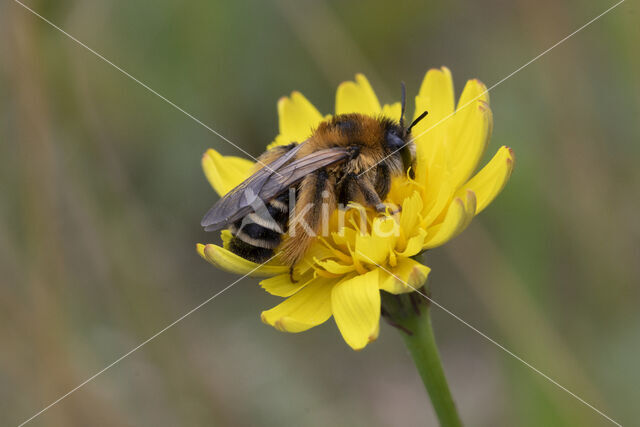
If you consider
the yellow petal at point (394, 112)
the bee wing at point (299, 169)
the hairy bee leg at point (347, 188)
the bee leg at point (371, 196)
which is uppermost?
the yellow petal at point (394, 112)

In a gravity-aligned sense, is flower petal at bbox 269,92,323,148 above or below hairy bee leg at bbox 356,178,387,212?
above

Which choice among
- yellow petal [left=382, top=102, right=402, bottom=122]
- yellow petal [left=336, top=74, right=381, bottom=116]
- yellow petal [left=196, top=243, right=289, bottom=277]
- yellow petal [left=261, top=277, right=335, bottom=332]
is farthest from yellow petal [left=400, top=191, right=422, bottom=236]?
yellow petal [left=336, top=74, right=381, bottom=116]

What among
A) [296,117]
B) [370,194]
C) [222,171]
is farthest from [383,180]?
[296,117]

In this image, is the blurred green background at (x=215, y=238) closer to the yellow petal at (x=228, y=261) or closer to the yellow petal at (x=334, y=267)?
the yellow petal at (x=228, y=261)

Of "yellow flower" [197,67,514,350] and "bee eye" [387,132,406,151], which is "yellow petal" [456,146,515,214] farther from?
"bee eye" [387,132,406,151]

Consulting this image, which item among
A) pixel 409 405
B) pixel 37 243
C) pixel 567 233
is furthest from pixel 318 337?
pixel 37 243

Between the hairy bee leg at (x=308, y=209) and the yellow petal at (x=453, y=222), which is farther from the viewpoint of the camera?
the hairy bee leg at (x=308, y=209)

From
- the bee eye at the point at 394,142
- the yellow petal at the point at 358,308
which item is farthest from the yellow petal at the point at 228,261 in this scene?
the bee eye at the point at 394,142
